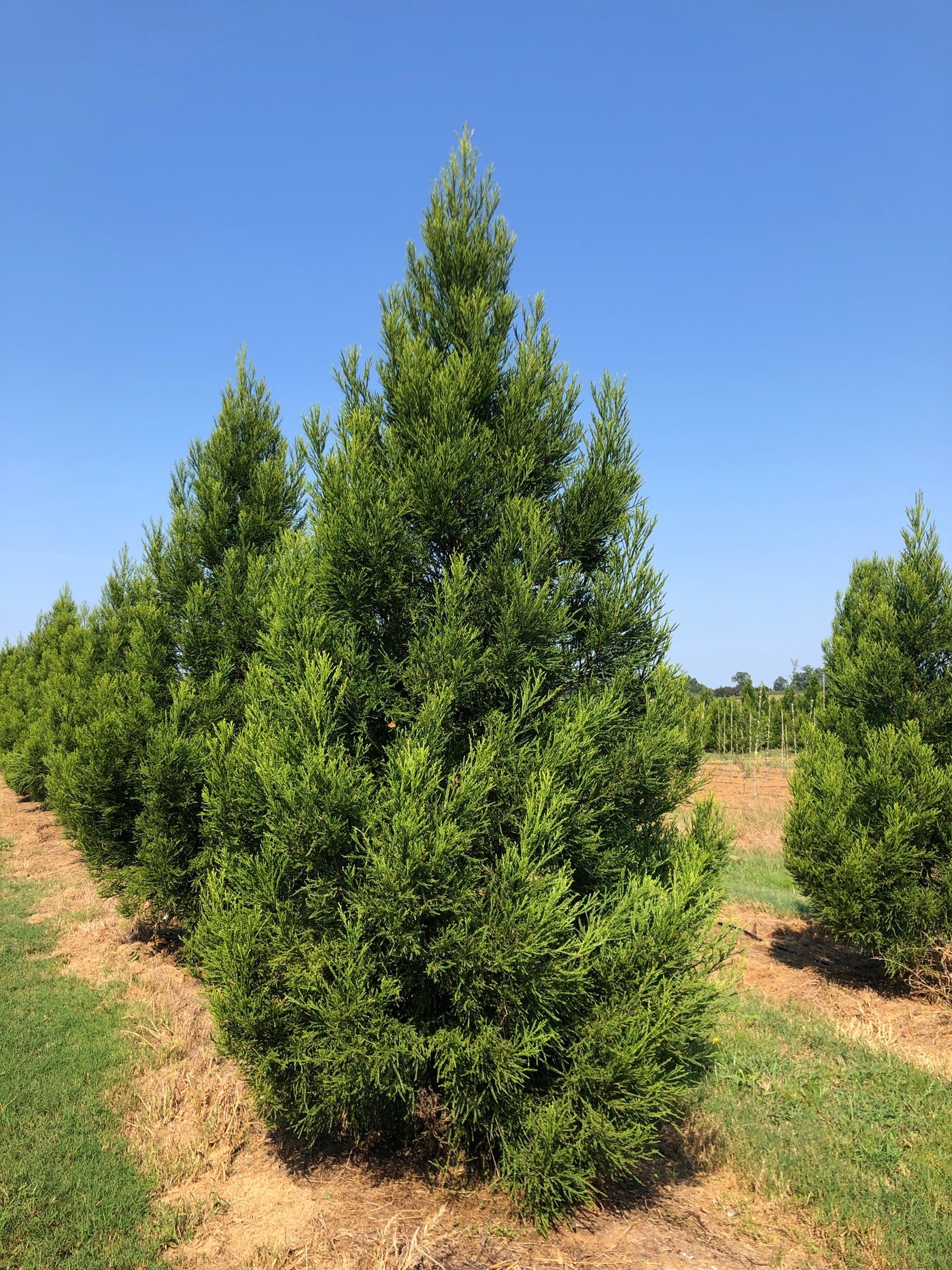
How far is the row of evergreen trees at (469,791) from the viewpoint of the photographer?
4.20 metres

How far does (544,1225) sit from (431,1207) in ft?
2.39

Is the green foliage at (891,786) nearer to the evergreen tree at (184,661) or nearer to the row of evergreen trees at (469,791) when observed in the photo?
the row of evergreen trees at (469,791)

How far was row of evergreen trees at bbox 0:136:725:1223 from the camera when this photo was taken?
4199mm

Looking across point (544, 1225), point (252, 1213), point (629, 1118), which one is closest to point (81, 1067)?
point (252, 1213)

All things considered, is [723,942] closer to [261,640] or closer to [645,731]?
[645,731]

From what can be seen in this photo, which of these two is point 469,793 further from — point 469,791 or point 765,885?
point 765,885

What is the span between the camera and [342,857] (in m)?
4.55

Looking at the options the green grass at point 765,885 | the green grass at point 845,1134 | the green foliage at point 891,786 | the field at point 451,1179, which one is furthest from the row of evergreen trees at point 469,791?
the green grass at point 765,885

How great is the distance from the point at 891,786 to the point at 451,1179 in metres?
7.59

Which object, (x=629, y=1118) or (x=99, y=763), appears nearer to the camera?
(x=629, y=1118)

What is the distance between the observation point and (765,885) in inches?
666

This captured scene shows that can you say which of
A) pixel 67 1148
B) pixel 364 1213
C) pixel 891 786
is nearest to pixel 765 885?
pixel 891 786

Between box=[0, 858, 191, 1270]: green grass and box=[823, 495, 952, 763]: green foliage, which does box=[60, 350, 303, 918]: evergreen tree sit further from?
box=[823, 495, 952, 763]: green foliage

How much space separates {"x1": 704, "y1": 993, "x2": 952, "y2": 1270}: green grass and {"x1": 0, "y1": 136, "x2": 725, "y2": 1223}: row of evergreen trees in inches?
37.7
